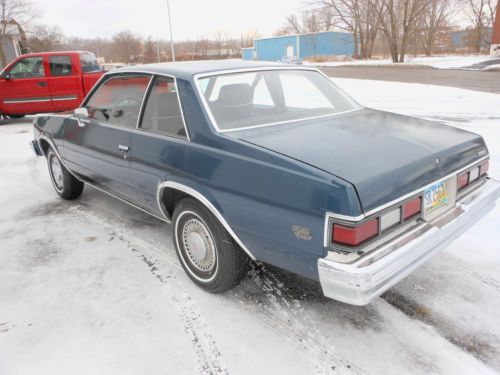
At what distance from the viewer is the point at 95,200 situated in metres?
4.86

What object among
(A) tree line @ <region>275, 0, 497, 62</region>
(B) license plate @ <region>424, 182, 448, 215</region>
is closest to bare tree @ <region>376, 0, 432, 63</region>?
(A) tree line @ <region>275, 0, 497, 62</region>

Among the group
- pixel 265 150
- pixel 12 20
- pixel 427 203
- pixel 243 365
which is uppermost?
pixel 12 20

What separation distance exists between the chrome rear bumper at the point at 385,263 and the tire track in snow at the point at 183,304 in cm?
78

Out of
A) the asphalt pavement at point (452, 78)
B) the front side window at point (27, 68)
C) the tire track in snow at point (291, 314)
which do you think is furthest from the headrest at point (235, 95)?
the asphalt pavement at point (452, 78)

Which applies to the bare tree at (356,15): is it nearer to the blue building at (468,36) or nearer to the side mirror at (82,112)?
the blue building at (468,36)

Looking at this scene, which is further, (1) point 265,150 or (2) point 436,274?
(2) point 436,274

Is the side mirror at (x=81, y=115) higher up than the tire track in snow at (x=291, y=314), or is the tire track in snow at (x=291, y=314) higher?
the side mirror at (x=81, y=115)

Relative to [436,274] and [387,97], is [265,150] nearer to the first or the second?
[436,274]

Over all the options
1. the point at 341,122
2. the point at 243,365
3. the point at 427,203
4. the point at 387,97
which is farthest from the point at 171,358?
the point at 387,97

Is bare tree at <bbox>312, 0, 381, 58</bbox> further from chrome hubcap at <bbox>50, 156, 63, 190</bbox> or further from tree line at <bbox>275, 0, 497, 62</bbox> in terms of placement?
chrome hubcap at <bbox>50, 156, 63, 190</bbox>

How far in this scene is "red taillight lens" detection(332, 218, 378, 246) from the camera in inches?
75.3

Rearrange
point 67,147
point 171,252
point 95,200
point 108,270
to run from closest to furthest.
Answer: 1. point 108,270
2. point 171,252
3. point 67,147
4. point 95,200

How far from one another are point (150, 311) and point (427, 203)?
1.92 metres

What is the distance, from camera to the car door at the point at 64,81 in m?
10.2
